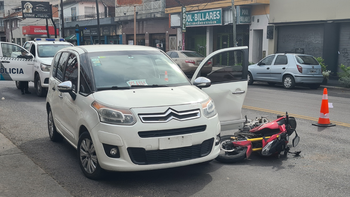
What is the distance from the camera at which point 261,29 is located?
26188mm

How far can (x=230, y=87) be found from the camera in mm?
6547

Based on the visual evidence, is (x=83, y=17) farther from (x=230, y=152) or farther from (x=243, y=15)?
(x=230, y=152)

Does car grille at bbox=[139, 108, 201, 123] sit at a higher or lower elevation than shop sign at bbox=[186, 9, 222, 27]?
lower

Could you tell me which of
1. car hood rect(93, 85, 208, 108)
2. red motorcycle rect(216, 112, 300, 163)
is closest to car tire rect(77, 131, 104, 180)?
car hood rect(93, 85, 208, 108)

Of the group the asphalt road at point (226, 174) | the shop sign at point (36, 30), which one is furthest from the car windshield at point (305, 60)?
the shop sign at point (36, 30)

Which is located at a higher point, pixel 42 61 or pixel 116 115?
pixel 42 61

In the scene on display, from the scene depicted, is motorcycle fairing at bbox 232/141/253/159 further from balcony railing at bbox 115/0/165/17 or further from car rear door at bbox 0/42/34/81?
balcony railing at bbox 115/0/165/17

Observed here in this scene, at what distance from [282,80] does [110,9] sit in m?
40.8

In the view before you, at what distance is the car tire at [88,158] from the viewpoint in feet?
16.2

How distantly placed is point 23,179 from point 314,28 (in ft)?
68.6

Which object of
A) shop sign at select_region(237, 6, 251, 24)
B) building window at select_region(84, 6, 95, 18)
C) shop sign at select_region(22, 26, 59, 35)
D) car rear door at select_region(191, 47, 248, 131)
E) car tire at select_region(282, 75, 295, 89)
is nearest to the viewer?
car rear door at select_region(191, 47, 248, 131)

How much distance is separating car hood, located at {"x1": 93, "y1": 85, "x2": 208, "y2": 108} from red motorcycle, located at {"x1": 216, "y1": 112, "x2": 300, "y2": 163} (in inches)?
43.6

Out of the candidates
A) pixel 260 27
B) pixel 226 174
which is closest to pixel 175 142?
pixel 226 174

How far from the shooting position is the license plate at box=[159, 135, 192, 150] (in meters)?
4.61
